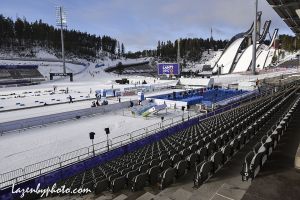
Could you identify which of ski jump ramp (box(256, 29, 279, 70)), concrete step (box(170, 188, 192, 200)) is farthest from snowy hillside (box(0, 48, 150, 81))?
concrete step (box(170, 188, 192, 200))

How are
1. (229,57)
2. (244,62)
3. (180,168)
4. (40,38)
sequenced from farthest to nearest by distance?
(40,38)
(229,57)
(244,62)
(180,168)

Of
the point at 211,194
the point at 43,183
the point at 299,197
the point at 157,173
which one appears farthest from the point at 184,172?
the point at 43,183

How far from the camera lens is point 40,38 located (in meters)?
136

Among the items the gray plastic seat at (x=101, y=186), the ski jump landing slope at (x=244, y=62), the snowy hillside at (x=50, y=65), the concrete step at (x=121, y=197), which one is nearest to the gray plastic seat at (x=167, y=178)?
the concrete step at (x=121, y=197)

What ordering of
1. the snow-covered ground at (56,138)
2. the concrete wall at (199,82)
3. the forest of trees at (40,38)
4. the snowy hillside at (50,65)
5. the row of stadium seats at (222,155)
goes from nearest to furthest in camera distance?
the row of stadium seats at (222,155) < the snow-covered ground at (56,138) < the concrete wall at (199,82) < the snowy hillside at (50,65) < the forest of trees at (40,38)

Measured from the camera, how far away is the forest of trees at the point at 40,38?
12306 cm

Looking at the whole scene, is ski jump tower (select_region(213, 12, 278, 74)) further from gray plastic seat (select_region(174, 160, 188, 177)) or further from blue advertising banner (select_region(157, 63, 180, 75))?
gray plastic seat (select_region(174, 160, 188, 177))

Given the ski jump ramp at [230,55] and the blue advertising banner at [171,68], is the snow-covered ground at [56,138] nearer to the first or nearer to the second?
the blue advertising banner at [171,68]

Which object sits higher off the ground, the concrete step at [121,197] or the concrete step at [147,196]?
the concrete step at [147,196]

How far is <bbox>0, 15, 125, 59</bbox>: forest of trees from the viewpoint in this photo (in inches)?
4845

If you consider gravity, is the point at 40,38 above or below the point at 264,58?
above

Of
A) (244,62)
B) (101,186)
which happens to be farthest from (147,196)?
(244,62)

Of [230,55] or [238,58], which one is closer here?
[238,58]

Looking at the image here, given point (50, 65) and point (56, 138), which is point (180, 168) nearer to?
point (56, 138)
